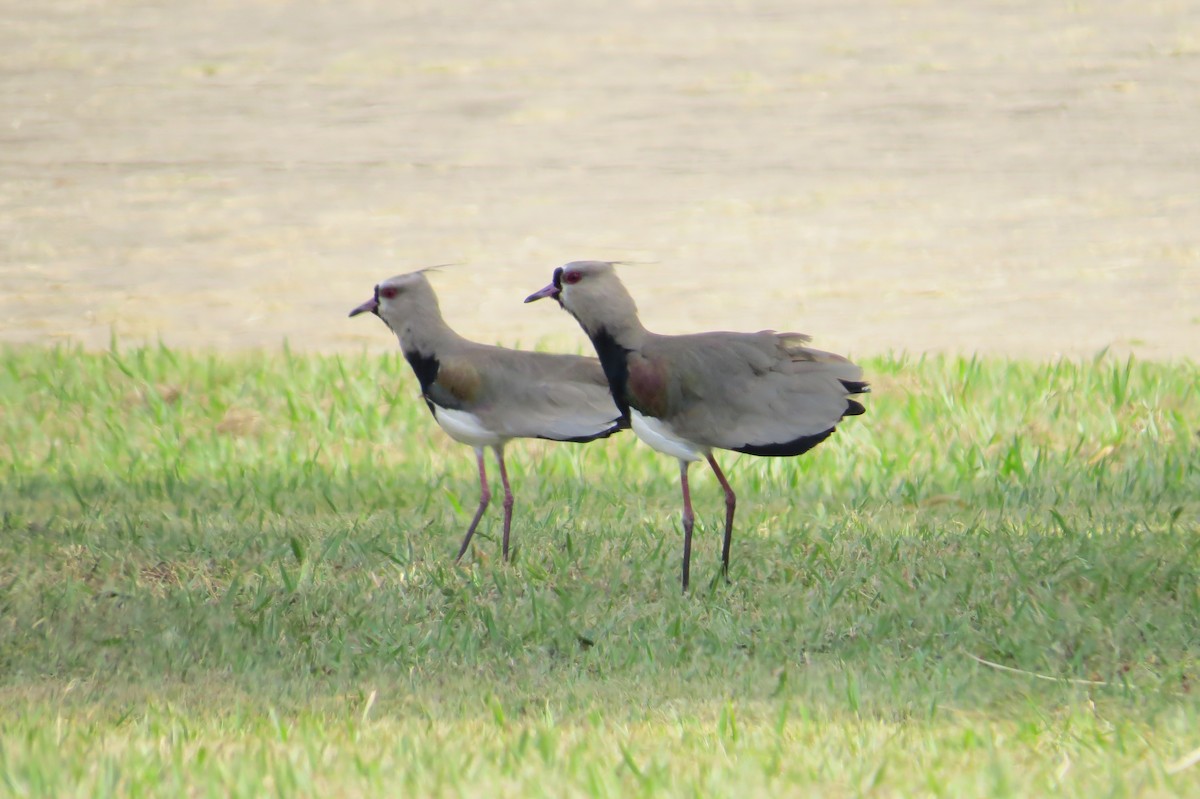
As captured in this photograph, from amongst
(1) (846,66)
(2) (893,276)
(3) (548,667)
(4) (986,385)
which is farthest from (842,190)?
(3) (548,667)

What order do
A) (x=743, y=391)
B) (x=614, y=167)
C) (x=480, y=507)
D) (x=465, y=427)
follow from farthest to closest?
(x=614, y=167) → (x=480, y=507) → (x=465, y=427) → (x=743, y=391)

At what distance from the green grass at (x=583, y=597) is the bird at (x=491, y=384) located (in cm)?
55

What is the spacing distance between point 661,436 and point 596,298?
484 millimetres

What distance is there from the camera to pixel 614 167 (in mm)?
11180

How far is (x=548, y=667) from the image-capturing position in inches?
200

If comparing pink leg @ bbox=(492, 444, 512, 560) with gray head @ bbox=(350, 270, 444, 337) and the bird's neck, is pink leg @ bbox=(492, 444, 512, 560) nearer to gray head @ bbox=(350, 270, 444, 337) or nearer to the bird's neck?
the bird's neck

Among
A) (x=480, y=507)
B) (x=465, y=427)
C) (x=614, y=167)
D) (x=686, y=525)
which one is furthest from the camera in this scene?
(x=614, y=167)

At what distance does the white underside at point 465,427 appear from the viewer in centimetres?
569

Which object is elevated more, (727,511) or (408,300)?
(408,300)

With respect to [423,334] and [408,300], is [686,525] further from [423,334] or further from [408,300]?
[408,300]

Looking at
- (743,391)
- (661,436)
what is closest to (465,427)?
(661,436)

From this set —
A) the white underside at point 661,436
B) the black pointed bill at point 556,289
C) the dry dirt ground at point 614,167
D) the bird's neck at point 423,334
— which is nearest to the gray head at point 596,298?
the black pointed bill at point 556,289

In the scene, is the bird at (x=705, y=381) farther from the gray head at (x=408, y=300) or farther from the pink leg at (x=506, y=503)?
the pink leg at (x=506, y=503)

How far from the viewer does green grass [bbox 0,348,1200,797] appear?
4.18m
